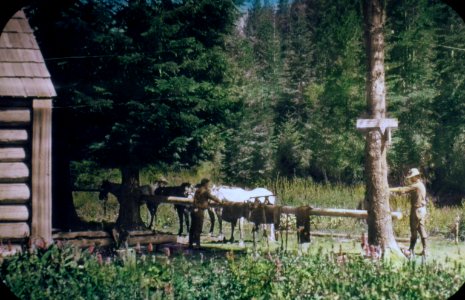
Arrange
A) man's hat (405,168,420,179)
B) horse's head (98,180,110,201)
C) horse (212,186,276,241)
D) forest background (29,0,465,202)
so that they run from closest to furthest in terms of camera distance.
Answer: man's hat (405,168,420,179) < forest background (29,0,465,202) < horse (212,186,276,241) < horse's head (98,180,110,201)

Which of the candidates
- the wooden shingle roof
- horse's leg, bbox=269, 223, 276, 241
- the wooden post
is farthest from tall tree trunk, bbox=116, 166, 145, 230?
the wooden shingle roof

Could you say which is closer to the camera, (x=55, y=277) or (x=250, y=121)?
(x=55, y=277)

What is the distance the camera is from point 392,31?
11078 millimetres

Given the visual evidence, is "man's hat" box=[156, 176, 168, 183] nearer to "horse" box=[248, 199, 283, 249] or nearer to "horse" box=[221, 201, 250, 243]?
"horse" box=[221, 201, 250, 243]

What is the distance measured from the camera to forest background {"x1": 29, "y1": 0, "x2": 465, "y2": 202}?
10.5m

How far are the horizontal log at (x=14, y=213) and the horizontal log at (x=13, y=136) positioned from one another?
970mm

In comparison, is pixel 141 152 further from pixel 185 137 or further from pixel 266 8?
pixel 266 8

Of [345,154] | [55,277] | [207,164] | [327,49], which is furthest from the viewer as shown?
[207,164]

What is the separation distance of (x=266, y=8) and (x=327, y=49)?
1682 millimetres

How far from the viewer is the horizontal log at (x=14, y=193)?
757 centimetres

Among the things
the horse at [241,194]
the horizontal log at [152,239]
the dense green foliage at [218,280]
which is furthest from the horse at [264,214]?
the dense green foliage at [218,280]

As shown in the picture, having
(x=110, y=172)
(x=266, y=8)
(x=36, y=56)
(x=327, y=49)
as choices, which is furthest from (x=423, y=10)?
(x=110, y=172)

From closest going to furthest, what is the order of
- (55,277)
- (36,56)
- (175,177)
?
1. (55,277)
2. (36,56)
3. (175,177)

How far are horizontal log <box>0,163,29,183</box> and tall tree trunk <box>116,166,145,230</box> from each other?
4914 mm
